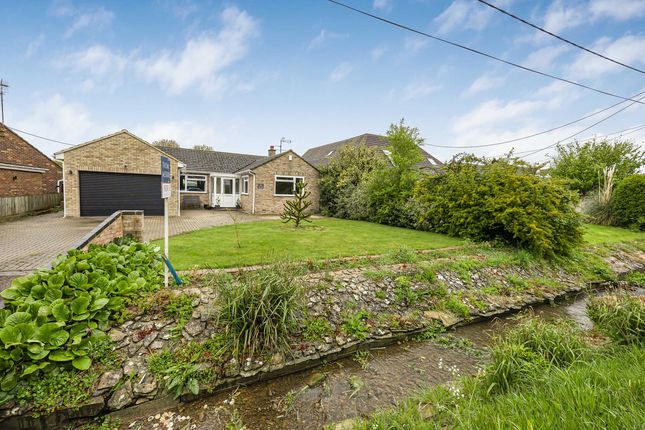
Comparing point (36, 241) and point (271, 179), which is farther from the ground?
point (271, 179)

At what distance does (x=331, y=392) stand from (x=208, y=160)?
809 inches

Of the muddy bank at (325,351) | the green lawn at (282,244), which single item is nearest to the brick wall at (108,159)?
the green lawn at (282,244)

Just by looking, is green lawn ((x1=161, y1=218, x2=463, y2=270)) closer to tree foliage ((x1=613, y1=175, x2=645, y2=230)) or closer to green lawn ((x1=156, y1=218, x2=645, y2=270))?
green lawn ((x1=156, y1=218, x2=645, y2=270))

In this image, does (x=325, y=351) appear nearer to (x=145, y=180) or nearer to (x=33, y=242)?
(x=33, y=242)

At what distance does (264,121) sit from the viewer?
22.1 metres

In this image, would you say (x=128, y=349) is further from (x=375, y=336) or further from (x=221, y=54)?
Answer: (x=221, y=54)

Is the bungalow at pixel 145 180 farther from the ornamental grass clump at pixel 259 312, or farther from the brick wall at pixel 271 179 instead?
the ornamental grass clump at pixel 259 312

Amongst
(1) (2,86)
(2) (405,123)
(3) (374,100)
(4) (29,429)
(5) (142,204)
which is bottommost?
(4) (29,429)

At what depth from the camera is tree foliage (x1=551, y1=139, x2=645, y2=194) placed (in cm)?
1955

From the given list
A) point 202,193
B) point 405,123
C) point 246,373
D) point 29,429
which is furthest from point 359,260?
point 202,193

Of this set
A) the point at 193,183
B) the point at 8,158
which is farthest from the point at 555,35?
the point at 8,158

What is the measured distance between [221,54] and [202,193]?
10029mm

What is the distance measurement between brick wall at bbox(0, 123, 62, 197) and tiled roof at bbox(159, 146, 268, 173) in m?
6.90

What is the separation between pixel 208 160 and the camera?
68.6ft
